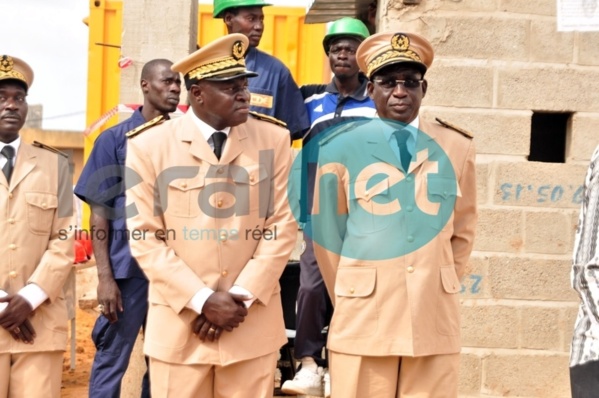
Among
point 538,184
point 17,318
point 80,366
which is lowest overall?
point 80,366

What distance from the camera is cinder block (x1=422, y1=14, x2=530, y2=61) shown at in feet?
18.9

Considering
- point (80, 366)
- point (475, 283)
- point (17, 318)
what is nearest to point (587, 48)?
point (475, 283)

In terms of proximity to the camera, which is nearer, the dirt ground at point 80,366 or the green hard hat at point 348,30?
the green hard hat at point 348,30

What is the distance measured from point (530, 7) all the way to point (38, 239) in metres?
3.21

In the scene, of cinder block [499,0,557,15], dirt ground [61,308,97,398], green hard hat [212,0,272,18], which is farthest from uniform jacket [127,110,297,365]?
dirt ground [61,308,97,398]

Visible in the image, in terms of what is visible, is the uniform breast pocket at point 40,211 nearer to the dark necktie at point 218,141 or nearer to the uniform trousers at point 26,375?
the uniform trousers at point 26,375

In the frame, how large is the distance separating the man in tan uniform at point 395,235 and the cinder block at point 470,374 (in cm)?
159

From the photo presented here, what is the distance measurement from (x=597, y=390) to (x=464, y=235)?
141 cm

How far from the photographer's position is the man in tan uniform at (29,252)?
4672 millimetres

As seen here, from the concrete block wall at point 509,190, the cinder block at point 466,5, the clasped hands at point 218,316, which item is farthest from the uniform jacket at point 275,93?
the clasped hands at point 218,316

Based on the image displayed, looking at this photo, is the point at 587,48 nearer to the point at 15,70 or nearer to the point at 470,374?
the point at 470,374

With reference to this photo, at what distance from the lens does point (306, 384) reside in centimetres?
524

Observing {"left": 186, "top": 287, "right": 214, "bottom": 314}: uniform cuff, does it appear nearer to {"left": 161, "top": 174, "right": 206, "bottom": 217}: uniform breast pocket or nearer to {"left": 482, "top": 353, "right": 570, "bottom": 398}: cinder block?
{"left": 161, "top": 174, "right": 206, "bottom": 217}: uniform breast pocket

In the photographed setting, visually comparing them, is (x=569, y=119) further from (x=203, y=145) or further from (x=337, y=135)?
(x=203, y=145)
